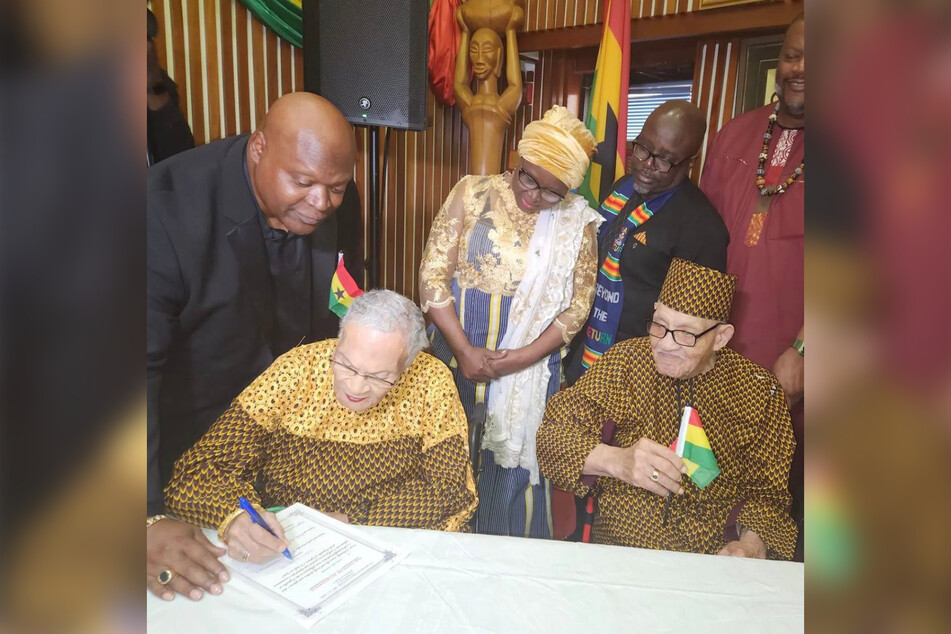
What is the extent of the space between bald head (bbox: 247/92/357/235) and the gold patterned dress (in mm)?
236

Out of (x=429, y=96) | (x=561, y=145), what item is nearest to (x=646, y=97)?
(x=561, y=145)

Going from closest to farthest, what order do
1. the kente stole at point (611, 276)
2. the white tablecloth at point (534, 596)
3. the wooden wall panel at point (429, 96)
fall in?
the white tablecloth at point (534, 596) < the wooden wall panel at point (429, 96) < the kente stole at point (611, 276)

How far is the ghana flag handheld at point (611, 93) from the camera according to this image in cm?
111

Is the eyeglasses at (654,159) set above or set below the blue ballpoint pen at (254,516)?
above

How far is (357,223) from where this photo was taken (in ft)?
3.95

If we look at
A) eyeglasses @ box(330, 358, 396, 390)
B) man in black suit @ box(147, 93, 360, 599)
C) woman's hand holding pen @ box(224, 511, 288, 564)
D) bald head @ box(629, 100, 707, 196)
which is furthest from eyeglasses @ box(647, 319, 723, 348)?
woman's hand holding pen @ box(224, 511, 288, 564)

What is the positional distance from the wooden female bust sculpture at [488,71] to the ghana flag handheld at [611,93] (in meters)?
0.16

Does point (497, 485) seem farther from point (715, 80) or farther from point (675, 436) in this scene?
point (715, 80)

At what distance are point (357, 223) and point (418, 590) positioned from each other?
0.71m

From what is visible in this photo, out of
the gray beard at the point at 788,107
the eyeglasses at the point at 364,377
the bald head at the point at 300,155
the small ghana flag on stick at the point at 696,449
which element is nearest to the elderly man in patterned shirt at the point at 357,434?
the eyeglasses at the point at 364,377

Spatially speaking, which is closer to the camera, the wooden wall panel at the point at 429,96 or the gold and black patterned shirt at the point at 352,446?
the wooden wall panel at the point at 429,96

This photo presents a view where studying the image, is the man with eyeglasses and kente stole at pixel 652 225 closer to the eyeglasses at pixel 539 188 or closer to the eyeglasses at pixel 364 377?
the eyeglasses at pixel 539 188
